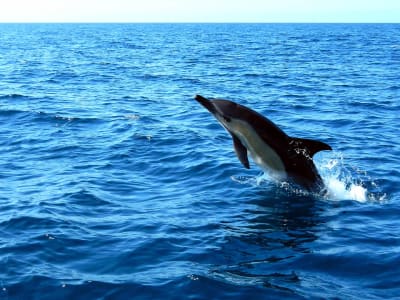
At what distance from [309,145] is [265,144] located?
941 mm

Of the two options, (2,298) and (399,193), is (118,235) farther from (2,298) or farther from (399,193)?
(399,193)

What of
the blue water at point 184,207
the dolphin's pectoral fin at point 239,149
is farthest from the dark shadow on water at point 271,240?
the dolphin's pectoral fin at point 239,149

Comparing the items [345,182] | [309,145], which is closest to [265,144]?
[309,145]

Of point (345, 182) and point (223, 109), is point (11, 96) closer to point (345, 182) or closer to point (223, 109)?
point (223, 109)

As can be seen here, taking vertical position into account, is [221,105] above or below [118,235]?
above

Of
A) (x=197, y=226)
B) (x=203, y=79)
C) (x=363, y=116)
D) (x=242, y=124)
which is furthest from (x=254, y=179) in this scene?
(x=203, y=79)

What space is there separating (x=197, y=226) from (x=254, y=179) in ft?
11.9

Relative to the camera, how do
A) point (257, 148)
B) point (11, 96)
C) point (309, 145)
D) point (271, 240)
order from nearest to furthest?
point (271, 240), point (309, 145), point (257, 148), point (11, 96)

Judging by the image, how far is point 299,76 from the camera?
3709cm

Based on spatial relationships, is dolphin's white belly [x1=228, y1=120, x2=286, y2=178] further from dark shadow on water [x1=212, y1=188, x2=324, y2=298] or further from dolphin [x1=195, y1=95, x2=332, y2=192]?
dark shadow on water [x1=212, y1=188, x2=324, y2=298]

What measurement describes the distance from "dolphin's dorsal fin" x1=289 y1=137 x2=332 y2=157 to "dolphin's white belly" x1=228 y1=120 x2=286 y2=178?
489 millimetres

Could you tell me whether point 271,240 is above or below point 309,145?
below

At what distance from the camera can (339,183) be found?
13289 mm

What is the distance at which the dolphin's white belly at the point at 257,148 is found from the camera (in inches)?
466
